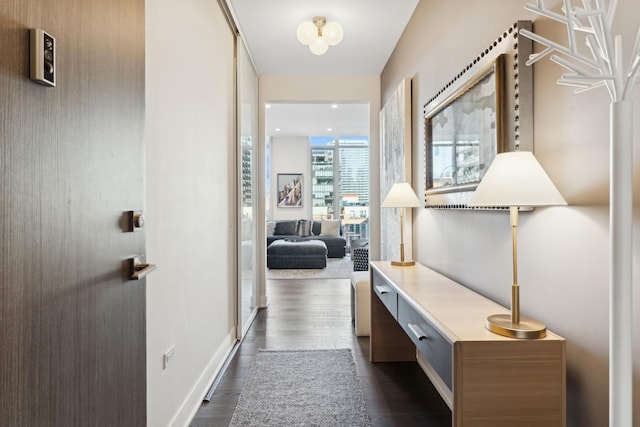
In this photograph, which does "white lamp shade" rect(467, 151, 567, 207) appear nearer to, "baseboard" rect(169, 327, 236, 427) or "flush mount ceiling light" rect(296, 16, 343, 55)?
"baseboard" rect(169, 327, 236, 427)

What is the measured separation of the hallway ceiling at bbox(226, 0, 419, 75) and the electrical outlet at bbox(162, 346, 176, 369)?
2444mm

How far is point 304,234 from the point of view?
28.0 feet

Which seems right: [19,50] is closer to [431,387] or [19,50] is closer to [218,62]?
[218,62]

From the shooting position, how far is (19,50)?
807 mm

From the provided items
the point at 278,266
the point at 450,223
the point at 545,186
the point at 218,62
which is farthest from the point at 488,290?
the point at 278,266

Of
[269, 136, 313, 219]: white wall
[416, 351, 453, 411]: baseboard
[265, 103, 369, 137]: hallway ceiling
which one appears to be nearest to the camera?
[416, 351, 453, 411]: baseboard

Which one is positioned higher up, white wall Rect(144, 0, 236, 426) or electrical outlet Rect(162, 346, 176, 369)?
white wall Rect(144, 0, 236, 426)

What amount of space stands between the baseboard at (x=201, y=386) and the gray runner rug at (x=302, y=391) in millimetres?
227

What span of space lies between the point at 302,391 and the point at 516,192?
184 cm

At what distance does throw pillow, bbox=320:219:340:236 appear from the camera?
8656mm

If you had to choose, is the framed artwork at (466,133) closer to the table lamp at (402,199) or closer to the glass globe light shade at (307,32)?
the table lamp at (402,199)

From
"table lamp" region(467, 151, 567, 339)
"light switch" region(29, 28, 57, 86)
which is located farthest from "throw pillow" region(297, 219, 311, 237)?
"light switch" region(29, 28, 57, 86)

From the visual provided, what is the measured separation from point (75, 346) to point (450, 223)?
196cm

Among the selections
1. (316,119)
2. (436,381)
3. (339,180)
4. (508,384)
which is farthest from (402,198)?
(339,180)
